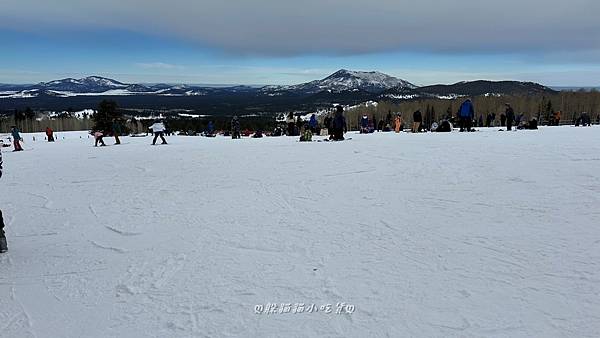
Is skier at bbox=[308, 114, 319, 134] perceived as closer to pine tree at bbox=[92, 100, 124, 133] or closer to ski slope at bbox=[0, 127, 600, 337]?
ski slope at bbox=[0, 127, 600, 337]

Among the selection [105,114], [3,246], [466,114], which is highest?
[466,114]

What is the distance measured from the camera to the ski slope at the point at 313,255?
12.6 feet

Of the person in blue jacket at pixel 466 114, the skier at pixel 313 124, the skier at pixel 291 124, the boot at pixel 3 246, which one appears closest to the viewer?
the boot at pixel 3 246

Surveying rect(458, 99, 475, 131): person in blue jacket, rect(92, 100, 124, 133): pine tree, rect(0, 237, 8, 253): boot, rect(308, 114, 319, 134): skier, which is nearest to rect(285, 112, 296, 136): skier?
rect(308, 114, 319, 134): skier

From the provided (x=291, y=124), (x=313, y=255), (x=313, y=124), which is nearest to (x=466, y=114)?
(x=313, y=124)

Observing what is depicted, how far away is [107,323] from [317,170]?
800cm

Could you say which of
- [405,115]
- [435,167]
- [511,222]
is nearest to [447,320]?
[511,222]

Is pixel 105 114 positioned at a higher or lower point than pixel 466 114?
lower

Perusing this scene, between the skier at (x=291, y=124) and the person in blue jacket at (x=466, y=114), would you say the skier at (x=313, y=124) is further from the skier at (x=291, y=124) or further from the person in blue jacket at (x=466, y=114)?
the person in blue jacket at (x=466, y=114)

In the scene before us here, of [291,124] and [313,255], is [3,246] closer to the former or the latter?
[313,255]

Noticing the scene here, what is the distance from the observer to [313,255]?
5.33 m

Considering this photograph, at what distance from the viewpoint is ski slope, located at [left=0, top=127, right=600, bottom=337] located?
12.6ft

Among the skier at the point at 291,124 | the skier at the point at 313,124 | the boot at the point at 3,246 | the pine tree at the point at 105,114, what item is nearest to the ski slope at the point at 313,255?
the boot at the point at 3,246

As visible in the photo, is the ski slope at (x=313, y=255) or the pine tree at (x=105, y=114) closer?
the ski slope at (x=313, y=255)
